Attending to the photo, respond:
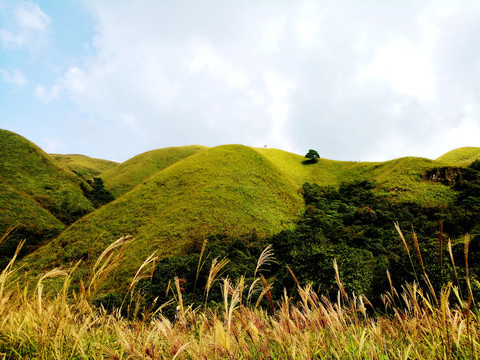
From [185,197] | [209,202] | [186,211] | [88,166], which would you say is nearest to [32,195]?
[185,197]

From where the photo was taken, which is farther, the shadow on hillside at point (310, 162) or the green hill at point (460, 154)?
the green hill at point (460, 154)

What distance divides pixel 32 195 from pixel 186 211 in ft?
110

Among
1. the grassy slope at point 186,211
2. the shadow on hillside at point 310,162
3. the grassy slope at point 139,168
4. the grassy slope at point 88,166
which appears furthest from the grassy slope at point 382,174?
the grassy slope at point 88,166

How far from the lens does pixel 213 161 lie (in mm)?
53250

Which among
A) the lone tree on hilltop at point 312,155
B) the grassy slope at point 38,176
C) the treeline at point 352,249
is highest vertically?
the lone tree on hilltop at point 312,155

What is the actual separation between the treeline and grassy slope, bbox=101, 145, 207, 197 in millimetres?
48541

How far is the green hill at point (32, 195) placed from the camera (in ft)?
122

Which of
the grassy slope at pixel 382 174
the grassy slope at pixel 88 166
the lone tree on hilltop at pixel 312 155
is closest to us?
the grassy slope at pixel 382 174

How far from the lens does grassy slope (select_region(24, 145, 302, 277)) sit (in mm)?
29000

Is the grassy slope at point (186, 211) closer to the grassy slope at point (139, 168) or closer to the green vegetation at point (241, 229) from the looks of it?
the green vegetation at point (241, 229)

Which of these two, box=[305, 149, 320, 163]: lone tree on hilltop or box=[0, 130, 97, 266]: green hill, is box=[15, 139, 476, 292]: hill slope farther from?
box=[305, 149, 320, 163]: lone tree on hilltop

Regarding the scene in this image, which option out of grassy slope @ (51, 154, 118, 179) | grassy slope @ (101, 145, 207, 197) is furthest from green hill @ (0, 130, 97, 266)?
grassy slope @ (51, 154, 118, 179)

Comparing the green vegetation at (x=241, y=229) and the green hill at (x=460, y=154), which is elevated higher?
the green hill at (x=460, y=154)

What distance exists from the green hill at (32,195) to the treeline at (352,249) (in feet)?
85.7
